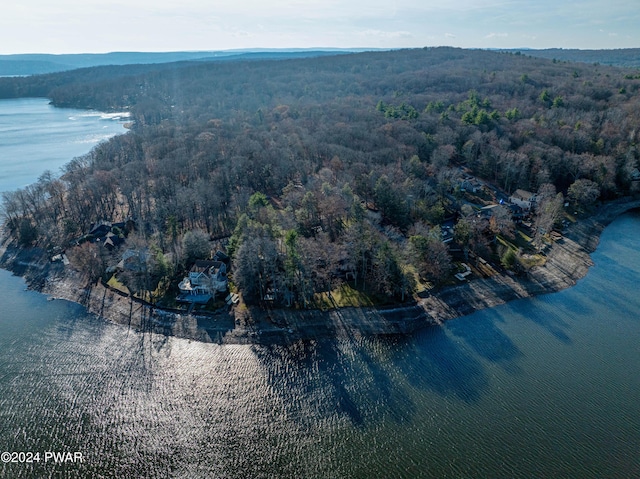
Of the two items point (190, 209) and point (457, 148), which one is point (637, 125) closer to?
Result: point (457, 148)

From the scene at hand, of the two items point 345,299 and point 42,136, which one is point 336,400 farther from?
point 42,136

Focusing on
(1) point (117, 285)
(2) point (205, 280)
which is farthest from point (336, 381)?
(1) point (117, 285)

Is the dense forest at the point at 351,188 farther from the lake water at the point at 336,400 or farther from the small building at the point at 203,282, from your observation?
the lake water at the point at 336,400

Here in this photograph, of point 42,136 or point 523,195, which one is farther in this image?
point 42,136

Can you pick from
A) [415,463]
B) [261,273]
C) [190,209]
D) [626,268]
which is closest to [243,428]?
[415,463]

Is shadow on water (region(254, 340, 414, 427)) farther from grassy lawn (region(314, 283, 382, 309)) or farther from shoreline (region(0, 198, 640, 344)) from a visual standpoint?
grassy lawn (region(314, 283, 382, 309))

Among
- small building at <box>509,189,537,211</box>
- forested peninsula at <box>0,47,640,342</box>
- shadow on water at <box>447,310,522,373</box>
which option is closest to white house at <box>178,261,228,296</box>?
forested peninsula at <box>0,47,640,342</box>
